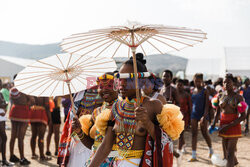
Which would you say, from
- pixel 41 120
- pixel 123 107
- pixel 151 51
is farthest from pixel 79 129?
pixel 41 120

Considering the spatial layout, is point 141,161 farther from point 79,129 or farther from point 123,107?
point 79,129

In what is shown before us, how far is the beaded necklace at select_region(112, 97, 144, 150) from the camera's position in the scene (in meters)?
2.52

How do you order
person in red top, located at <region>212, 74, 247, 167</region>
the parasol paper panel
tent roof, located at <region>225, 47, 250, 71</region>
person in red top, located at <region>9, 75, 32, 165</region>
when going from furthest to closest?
tent roof, located at <region>225, 47, 250, 71</region>
person in red top, located at <region>9, 75, 32, 165</region>
person in red top, located at <region>212, 74, 247, 167</region>
the parasol paper panel

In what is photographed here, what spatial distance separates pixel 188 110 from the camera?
9.38 meters

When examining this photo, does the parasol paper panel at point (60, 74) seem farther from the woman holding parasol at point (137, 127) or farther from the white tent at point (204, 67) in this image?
the white tent at point (204, 67)

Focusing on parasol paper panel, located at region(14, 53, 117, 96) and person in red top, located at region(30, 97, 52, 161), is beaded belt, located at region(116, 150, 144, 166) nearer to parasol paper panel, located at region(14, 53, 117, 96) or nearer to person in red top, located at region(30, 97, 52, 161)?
parasol paper panel, located at region(14, 53, 117, 96)

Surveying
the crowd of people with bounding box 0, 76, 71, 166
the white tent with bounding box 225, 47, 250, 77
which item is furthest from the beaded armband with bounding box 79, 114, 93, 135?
the white tent with bounding box 225, 47, 250, 77

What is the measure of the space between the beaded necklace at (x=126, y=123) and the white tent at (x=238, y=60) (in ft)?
75.2

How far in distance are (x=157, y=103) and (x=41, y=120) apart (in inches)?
230

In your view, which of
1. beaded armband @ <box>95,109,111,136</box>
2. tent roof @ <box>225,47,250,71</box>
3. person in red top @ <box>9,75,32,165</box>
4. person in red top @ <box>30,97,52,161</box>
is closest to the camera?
beaded armband @ <box>95,109,111,136</box>

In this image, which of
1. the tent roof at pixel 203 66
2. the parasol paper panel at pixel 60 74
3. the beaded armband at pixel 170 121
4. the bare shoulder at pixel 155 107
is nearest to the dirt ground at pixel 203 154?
the parasol paper panel at pixel 60 74

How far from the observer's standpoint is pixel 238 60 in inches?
992

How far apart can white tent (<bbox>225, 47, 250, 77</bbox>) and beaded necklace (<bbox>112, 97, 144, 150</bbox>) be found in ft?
75.2

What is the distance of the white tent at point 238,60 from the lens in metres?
23.5
